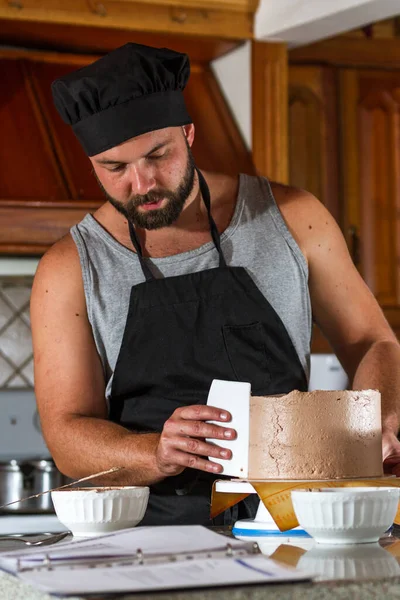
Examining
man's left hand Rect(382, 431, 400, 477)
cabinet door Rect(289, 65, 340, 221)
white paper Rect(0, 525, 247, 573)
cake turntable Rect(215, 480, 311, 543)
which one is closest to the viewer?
white paper Rect(0, 525, 247, 573)

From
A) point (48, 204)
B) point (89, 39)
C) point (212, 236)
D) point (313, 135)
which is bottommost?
point (212, 236)

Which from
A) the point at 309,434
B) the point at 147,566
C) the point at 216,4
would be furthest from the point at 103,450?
the point at 216,4

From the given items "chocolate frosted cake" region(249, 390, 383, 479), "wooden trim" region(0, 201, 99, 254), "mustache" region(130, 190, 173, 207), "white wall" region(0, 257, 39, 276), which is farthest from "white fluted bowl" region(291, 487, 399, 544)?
"white wall" region(0, 257, 39, 276)

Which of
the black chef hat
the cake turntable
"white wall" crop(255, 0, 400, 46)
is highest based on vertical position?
"white wall" crop(255, 0, 400, 46)

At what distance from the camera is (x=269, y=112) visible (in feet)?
9.44

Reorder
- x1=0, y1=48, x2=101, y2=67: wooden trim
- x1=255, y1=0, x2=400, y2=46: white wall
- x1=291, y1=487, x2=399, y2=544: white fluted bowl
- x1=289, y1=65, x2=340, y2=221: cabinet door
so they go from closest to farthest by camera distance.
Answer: x1=291, y1=487, x2=399, y2=544: white fluted bowl
x1=255, y1=0, x2=400, y2=46: white wall
x1=0, y1=48, x2=101, y2=67: wooden trim
x1=289, y1=65, x2=340, y2=221: cabinet door

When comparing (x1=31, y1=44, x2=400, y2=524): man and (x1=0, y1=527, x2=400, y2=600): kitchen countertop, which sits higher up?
(x1=31, y1=44, x2=400, y2=524): man

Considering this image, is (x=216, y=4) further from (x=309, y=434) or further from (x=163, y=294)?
(x=309, y=434)

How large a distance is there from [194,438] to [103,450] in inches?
13.1

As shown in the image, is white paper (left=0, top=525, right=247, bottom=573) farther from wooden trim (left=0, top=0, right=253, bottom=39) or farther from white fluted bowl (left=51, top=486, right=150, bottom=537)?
wooden trim (left=0, top=0, right=253, bottom=39)

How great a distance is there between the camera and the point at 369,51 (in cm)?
316

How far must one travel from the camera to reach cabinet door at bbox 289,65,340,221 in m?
3.10

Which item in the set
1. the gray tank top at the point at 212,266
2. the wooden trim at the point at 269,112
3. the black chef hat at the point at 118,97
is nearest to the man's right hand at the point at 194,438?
the gray tank top at the point at 212,266

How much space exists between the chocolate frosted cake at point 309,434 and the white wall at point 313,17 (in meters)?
1.74
